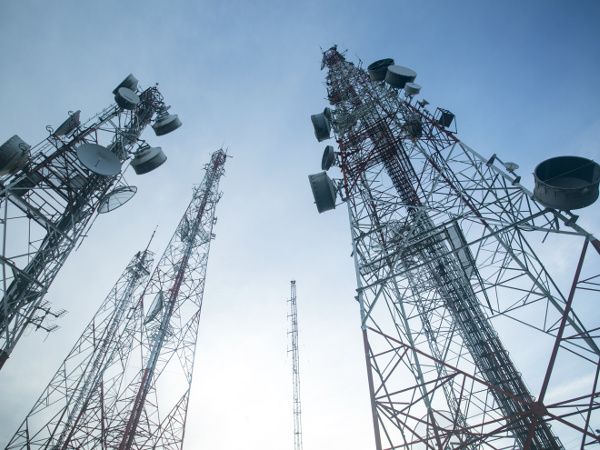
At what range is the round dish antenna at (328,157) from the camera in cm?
1300

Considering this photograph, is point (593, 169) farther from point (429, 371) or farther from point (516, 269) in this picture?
point (429, 371)

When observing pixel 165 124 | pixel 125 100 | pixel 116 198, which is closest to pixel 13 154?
pixel 116 198

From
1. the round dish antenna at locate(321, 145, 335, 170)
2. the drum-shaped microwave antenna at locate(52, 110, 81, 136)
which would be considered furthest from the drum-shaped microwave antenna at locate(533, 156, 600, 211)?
the drum-shaped microwave antenna at locate(52, 110, 81, 136)

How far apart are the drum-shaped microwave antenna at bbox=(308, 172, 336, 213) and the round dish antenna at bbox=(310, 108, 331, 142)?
3.87m

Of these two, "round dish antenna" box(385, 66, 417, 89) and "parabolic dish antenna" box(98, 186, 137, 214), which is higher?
"round dish antenna" box(385, 66, 417, 89)

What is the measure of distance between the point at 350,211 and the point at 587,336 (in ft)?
22.4

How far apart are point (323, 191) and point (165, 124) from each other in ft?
40.0

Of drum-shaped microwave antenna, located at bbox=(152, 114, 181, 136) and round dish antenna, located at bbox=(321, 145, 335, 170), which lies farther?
drum-shaped microwave antenna, located at bbox=(152, 114, 181, 136)

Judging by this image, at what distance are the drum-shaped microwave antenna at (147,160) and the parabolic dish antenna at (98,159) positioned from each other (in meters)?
2.01

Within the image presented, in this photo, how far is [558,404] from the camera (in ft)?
17.2

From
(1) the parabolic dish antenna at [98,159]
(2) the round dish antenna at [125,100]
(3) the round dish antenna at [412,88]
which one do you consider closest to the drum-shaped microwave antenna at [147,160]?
(1) the parabolic dish antenna at [98,159]

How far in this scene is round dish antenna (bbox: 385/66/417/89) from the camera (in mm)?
13695

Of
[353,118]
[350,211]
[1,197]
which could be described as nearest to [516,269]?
[350,211]

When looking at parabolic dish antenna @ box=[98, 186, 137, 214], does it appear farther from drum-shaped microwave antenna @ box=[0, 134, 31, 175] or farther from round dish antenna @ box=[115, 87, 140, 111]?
round dish antenna @ box=[115, 87, 140, 111]
